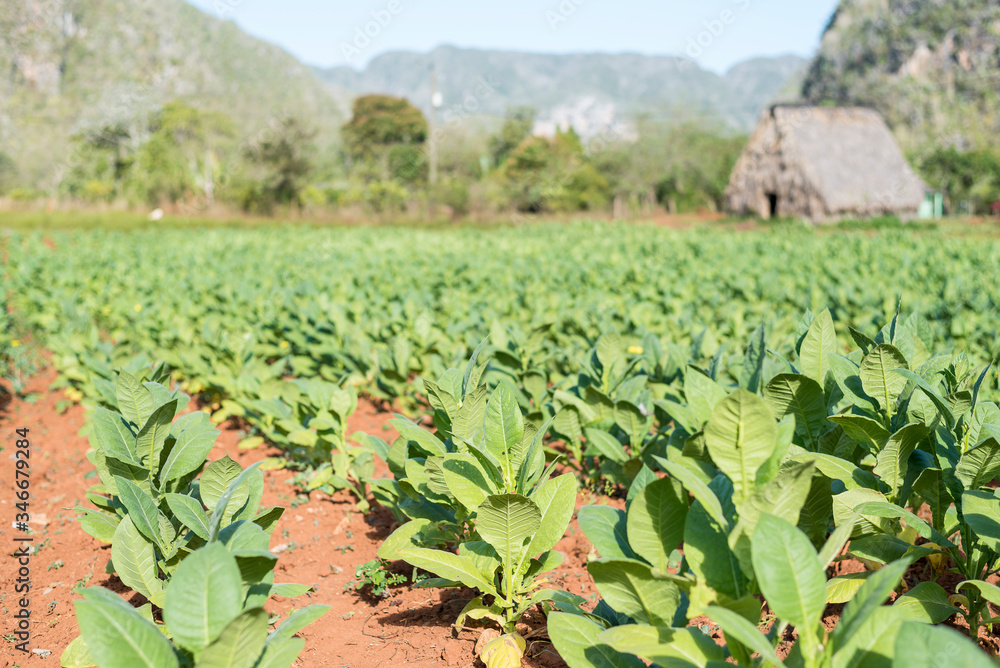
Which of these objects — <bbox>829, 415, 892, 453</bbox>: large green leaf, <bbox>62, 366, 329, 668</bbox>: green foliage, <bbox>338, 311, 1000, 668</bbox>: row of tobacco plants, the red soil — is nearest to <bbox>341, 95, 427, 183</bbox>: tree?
the red soil

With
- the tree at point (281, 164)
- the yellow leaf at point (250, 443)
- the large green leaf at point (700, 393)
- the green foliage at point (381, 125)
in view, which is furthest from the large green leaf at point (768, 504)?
the green foliage at point (381, 125)

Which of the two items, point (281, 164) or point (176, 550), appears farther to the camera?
point (281, 164)

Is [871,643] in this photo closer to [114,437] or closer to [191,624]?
[191,624]

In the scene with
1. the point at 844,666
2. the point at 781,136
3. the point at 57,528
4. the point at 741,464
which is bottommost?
the point at 57,528

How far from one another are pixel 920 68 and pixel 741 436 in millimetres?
83761

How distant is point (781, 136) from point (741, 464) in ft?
101

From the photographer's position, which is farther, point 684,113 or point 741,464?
point 684,113

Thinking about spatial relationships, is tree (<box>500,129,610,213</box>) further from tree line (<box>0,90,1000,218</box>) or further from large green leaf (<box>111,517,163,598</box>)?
large green leaf (<box>111,517,163,598</box>)

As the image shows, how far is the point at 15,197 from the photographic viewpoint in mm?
43156

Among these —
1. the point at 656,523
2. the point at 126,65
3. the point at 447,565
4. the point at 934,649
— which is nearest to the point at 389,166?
the point at 447,565

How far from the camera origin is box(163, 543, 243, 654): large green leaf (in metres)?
1.20

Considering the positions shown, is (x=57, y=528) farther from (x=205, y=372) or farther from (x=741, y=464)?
(x=741, y=464)

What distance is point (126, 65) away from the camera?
91.9 metres

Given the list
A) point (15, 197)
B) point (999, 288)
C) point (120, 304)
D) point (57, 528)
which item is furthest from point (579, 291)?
point (15, 197)
